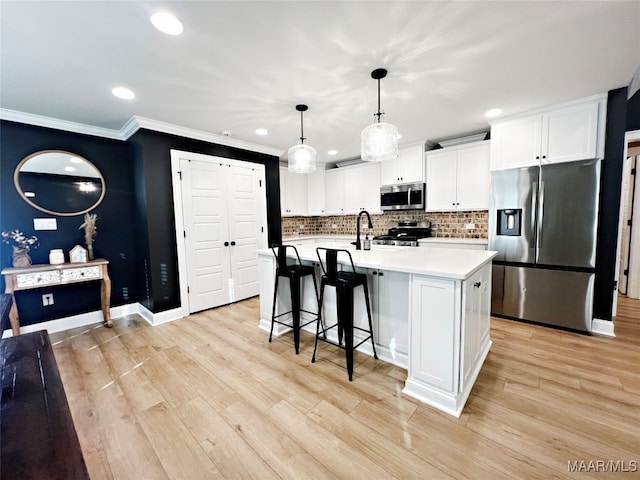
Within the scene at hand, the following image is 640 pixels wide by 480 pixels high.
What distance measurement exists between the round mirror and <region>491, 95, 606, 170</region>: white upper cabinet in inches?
200

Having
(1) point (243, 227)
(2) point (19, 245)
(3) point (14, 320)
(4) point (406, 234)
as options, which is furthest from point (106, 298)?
(4) point (406, 234)

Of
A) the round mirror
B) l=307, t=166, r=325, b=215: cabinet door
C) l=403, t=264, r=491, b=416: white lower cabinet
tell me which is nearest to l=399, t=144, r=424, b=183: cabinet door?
l=307, t=166, r=325, b=215: cabinet door

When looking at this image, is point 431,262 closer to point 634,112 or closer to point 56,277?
point 634,112

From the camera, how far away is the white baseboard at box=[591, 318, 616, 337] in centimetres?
274

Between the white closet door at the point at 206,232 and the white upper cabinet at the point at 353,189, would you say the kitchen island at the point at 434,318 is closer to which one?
the white closet door at the point at 206,232

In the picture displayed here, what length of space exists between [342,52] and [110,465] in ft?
9.57

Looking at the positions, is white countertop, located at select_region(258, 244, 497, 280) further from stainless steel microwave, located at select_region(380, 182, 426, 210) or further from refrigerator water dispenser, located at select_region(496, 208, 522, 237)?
stainless steel microwave, located at select_region(380, 182, 426, 210)

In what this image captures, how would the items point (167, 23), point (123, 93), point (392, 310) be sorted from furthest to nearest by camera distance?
1. point (123, 93)
2. point (392, 310)
3. point (167, 23)

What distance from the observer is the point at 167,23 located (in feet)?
5.24

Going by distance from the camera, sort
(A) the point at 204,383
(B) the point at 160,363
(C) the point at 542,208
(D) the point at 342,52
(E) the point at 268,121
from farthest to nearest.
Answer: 1. (E) the point at 268,121
2. (C) the point at 542,208
3. (B) the point at 160,363
4. (A) the point at 204,383
5. (D) the point at 342,52

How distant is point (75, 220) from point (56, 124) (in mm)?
1104

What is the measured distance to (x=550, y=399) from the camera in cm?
183

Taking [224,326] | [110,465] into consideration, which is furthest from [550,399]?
[224,326]

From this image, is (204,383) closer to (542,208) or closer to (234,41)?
(234,41)
